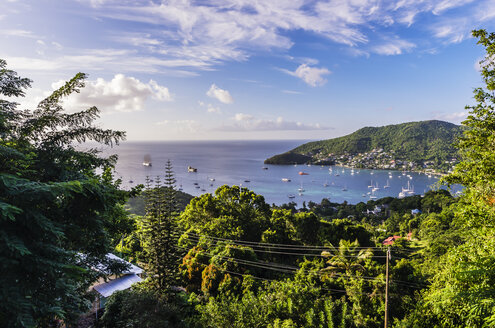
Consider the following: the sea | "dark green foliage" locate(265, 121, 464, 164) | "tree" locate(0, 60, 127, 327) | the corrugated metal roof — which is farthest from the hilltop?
"tree" locate(0, 60, 127, 327)

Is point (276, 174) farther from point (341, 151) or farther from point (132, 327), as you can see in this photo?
point (132, 327)

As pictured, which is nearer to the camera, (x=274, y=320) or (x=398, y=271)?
(x=274, y=320)

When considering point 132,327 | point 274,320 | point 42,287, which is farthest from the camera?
point 274,320

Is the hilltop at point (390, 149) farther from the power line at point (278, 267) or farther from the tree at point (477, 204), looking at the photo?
the tree at point (477, 204)

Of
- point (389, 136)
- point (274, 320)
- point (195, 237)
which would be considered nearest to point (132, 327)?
point (274, 320)

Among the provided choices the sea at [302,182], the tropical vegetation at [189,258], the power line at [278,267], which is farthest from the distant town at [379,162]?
the power line at [278,267]

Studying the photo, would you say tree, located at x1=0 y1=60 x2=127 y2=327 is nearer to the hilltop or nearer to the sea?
the sea
